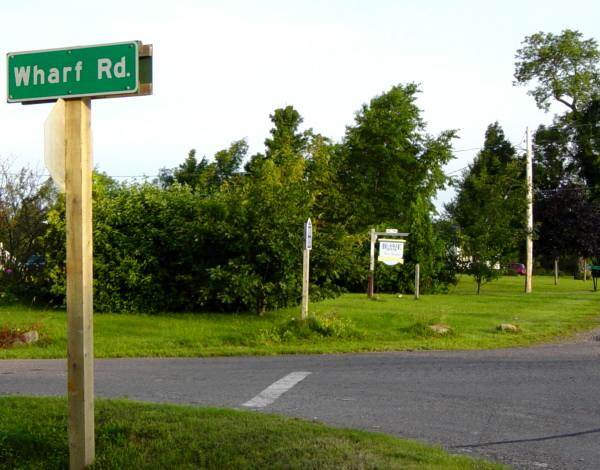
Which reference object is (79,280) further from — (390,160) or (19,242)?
(390,160)

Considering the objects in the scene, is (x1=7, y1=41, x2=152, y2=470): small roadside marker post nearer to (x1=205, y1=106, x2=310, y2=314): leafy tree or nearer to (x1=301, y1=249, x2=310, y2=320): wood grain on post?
(x1=301, y1=249, x2=310, y2=320): wood grain on post

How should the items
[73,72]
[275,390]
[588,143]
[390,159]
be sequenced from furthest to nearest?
[588,143]
[390,159]
[275,390]
[73,72]

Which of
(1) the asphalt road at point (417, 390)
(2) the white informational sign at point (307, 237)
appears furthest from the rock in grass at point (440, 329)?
(2) the white informational sign at point (307, 237)

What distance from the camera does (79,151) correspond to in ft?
17.0

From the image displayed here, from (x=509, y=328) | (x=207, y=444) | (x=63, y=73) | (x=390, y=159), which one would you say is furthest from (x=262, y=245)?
(x=390, y=159)

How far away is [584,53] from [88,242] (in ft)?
158

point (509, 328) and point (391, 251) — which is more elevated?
point (391, 251)

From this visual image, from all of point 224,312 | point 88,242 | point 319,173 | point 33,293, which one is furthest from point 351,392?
point 319,173

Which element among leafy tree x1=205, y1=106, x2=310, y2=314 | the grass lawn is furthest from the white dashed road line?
leafy tree x1=205, y1=106, x2=310, y2=314

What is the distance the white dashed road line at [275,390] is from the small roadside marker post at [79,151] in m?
3.34

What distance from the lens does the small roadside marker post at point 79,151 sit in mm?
5152

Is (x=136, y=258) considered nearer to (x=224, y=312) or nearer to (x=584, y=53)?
(x=224, y=312)

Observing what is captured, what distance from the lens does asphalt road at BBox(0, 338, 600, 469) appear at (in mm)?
6961

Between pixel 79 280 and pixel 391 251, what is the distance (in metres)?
20.5
